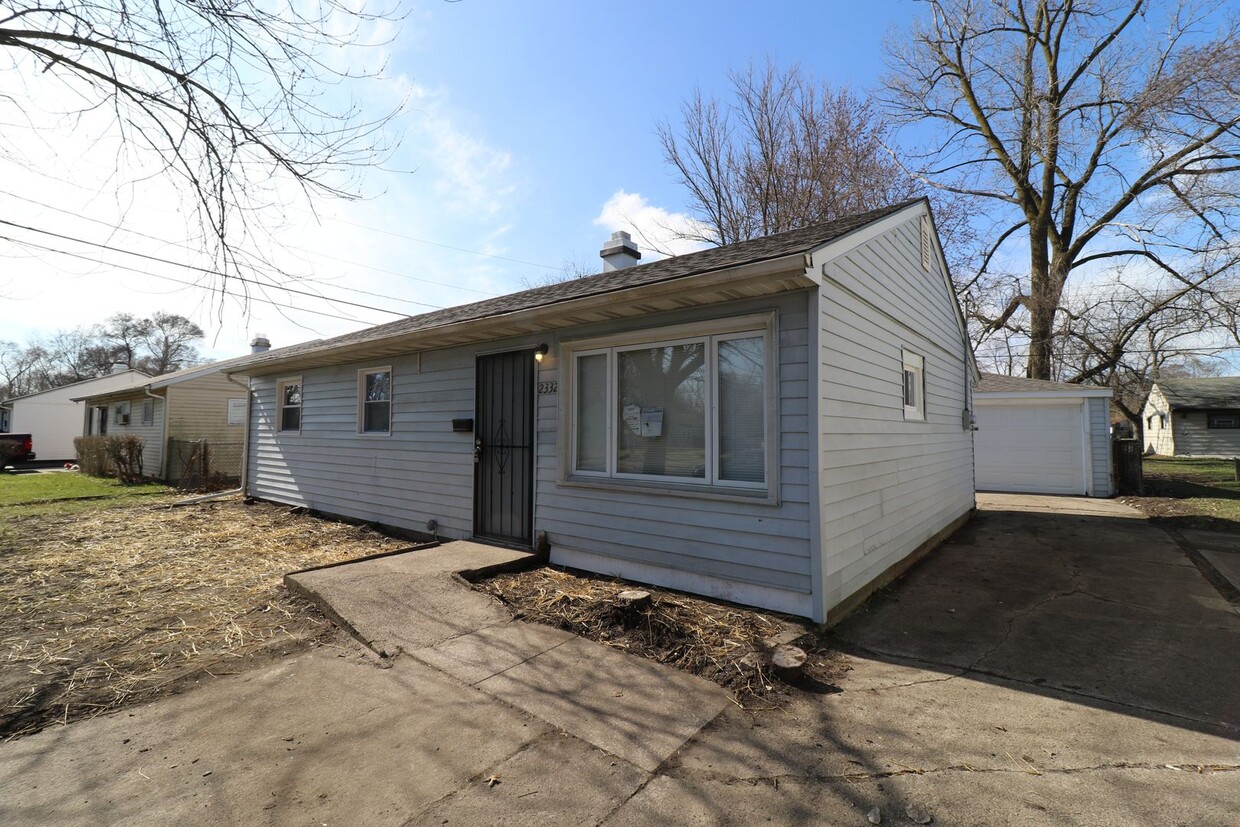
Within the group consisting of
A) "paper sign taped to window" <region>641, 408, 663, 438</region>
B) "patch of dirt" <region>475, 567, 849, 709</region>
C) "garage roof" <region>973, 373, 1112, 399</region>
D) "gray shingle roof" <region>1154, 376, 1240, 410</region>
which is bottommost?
"patch of dirt" <region>475, 567, 849, 709</region>

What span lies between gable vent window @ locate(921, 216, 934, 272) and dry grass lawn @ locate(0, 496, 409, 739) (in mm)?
7943

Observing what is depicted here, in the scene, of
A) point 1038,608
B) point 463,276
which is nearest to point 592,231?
point 463,276

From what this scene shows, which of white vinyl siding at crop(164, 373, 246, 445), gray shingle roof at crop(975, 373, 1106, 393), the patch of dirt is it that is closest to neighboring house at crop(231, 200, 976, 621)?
the patch of dirt

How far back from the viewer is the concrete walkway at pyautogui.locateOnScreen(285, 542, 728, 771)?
112 inches

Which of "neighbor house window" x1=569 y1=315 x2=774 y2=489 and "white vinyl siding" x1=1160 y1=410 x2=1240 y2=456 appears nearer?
"neighbor house window" x1=569 y1=315 x2=774 y2=489

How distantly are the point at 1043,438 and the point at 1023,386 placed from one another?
1.31 m

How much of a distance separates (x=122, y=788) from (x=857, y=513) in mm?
4916

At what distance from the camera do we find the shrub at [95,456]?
53.6 ft

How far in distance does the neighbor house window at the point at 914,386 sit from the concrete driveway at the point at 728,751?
3.20 metres

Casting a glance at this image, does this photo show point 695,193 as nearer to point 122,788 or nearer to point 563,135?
point 563,135

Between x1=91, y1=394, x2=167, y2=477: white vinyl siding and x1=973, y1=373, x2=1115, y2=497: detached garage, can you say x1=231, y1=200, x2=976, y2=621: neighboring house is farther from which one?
x1=91, y1=394, x2=167, y2=477: white vinyl siding

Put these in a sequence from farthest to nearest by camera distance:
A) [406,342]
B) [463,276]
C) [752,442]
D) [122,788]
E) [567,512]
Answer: [463,276] → [406,342] → [567,512] → [752,442] → [122,788]

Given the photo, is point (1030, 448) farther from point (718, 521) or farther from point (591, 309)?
point (591, 309)

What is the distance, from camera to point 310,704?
3.07m
